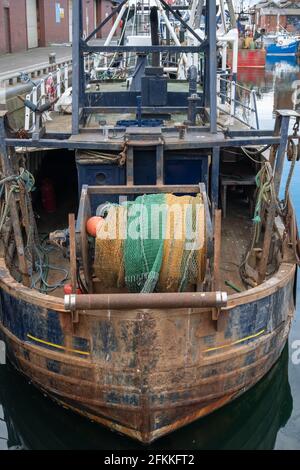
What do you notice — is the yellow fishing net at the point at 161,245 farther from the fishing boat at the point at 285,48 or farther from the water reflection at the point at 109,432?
the fishing boat at the point at 285,48

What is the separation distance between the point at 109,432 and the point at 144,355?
61.3 inches

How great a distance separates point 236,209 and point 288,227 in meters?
2.71

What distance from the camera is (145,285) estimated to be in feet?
20.1

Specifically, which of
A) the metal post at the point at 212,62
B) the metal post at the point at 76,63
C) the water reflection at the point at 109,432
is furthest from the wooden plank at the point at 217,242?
the metal post at the point at 76,63

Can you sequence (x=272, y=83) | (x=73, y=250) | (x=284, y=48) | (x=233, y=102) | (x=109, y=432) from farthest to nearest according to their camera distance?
(x=284, y=48), (x=272, y=83), (x=233, y=102), (x=109, y=432), (x=73, y=250)

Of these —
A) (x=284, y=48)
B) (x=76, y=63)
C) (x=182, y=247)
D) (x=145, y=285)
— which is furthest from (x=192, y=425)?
(x=284, y=48)

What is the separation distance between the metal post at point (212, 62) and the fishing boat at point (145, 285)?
0.02 m

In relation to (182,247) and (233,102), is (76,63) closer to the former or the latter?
(182,247)

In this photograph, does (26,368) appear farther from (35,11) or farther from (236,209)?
(35,11)

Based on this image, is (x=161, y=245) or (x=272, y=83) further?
(x=272, y=83)

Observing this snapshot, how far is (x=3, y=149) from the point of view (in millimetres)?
7449

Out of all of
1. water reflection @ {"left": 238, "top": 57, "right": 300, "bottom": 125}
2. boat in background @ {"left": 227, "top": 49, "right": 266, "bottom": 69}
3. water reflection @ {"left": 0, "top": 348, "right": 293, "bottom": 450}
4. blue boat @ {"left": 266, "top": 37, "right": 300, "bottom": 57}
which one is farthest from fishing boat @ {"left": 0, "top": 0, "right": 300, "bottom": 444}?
blue boat @ {"left": 266, "top": 37, "right": 300, "bottom": 57}

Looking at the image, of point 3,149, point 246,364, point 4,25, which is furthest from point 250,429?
point 4,25

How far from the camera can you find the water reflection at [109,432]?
684cm
